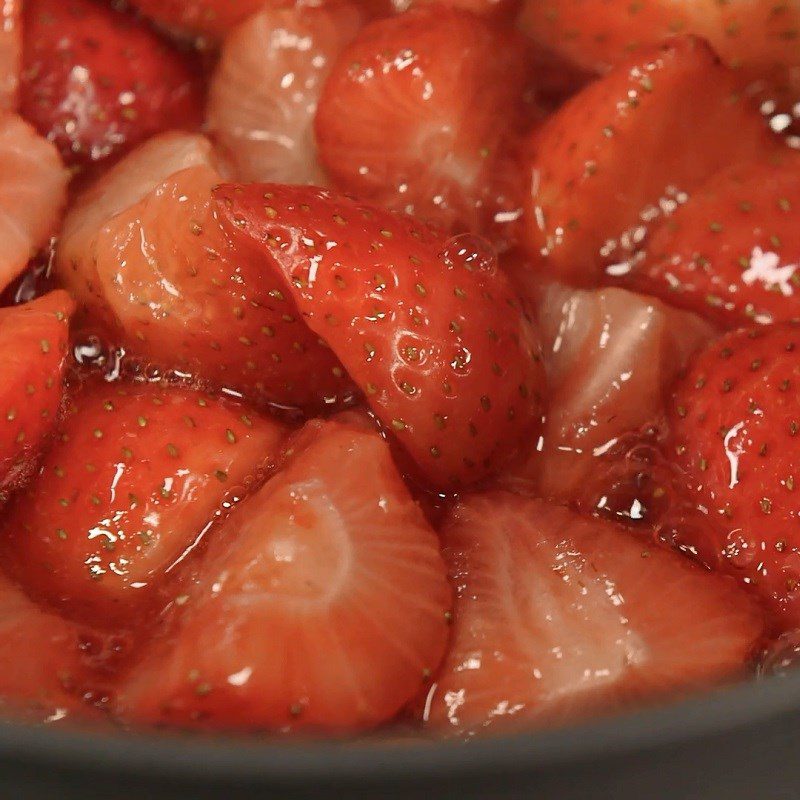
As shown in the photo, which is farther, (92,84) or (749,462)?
(92,84)

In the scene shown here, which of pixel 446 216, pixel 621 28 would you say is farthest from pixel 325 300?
pixel 621 28

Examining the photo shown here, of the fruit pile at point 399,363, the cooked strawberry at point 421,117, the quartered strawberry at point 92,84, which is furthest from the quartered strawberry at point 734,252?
the quartered strawberry at point 92,84

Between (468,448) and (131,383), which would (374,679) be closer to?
(468,448)

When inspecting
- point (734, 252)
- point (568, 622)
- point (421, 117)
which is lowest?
point (568, 622)

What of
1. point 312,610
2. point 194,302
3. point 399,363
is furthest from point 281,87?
point 312,610

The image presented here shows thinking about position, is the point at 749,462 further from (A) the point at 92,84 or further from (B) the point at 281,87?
(A) the point at 92,84

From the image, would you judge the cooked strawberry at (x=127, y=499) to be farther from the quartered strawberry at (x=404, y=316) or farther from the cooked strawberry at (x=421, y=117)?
the cooked strawberry at (x=421, y=117)

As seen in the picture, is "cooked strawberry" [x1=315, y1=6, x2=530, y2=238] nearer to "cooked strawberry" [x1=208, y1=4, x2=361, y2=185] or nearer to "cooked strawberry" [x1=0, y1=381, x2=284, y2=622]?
"cooked strawberry" [x1=208, y1=4, x2=361, y2=185]

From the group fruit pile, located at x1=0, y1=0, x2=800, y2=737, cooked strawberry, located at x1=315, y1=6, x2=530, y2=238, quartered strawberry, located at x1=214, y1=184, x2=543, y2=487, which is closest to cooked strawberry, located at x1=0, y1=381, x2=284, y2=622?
fruit pile, located at x1=0, y1=0, x2=800, y2=737
